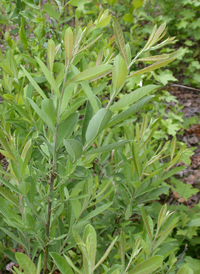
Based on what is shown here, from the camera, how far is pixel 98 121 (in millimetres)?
492

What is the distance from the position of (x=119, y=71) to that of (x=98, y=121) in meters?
0.10

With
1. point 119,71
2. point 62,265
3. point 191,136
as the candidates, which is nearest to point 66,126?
point 119,71

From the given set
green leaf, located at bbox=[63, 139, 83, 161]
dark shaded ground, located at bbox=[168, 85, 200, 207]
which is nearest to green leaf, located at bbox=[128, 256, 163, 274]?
green leaf, located at bbox=[63, 139, 83, 161]

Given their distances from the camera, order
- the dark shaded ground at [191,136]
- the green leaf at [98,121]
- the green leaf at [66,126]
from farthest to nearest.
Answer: the dark shaded ground at [191,136]
the green leaf at [66,126]
the green leaf at [98,121]

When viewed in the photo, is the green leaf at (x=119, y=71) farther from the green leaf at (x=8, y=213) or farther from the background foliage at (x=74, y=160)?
the green leaf at (x=8, y=213)

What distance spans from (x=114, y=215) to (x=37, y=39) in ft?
3.31

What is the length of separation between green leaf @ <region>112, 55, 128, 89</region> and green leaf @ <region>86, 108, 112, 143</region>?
0.07 metres

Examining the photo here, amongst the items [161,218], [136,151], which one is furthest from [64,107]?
[161,218]

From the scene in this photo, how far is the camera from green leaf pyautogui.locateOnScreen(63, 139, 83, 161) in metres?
0.51

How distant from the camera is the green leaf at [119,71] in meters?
0.48

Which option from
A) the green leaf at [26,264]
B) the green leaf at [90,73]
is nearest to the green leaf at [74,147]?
the green leaf at [90,73]

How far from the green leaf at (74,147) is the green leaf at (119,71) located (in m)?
0.14

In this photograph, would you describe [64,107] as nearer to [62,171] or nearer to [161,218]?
[62,171]

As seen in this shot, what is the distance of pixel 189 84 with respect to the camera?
400 cm
